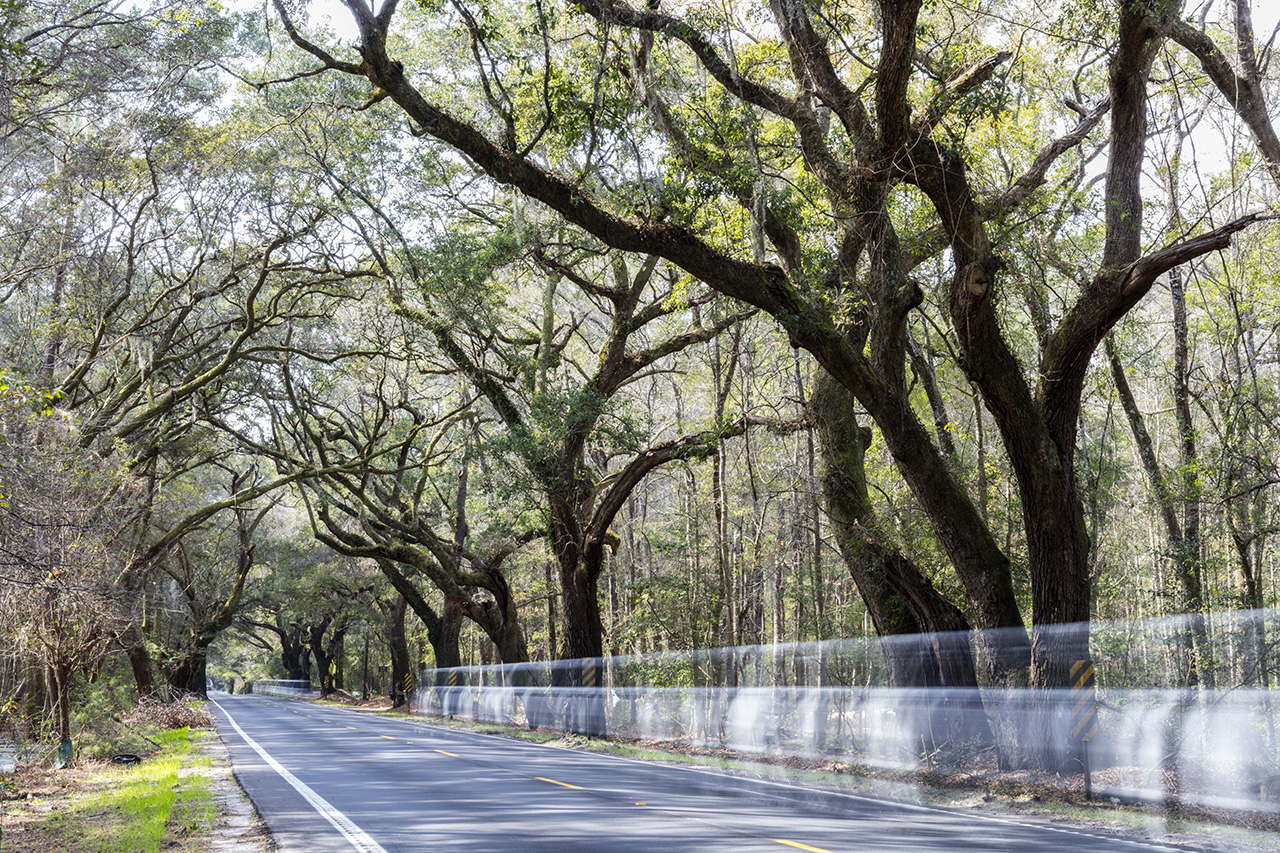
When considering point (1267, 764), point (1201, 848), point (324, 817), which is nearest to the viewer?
point (1201, 848)

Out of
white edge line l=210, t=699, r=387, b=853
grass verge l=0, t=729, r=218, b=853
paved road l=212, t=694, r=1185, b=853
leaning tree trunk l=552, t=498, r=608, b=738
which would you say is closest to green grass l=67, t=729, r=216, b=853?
grass verge l=0, t=729, r=218, b=853

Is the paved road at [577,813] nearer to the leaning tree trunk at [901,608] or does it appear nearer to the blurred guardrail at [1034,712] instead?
the blurred guardrail at [1034,712]

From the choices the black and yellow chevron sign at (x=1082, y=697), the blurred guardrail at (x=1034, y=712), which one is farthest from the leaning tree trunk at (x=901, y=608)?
the black and yellow chevron sign at (x=1082, y=697)

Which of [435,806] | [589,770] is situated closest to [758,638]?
[589,770]

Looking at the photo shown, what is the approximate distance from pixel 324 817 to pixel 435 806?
1097 mm

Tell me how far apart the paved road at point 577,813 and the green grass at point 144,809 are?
2.18 feet

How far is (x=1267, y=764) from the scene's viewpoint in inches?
417

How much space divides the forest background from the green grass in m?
2.49

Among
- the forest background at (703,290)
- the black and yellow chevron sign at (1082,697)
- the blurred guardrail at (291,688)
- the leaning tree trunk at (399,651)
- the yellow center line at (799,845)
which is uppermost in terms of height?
the forest background at (703,290)

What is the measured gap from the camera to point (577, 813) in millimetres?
8930

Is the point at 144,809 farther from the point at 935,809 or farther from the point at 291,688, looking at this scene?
the point at 291,688

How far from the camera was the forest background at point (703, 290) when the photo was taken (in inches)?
421

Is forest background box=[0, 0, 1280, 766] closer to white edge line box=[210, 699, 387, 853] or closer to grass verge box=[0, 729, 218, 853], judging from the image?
grass verge box=[0, 729, 218, 853]

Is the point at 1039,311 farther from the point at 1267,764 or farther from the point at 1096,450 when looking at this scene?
the point at 1096,450
